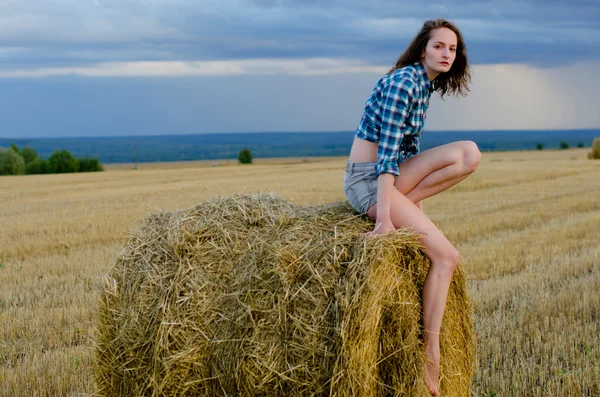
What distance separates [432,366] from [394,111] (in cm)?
169

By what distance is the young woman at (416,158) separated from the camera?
4562 mm

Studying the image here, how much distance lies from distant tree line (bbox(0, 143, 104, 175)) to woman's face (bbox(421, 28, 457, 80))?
4349 centimetres

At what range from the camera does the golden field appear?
558cm

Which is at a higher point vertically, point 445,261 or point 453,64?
point 453,64

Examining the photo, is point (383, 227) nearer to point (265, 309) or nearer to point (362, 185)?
point (362, 185)

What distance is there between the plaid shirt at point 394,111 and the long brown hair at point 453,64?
0.09m

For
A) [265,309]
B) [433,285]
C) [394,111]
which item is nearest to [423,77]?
[394,111]

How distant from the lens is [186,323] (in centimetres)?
447

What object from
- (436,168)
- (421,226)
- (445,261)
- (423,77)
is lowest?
(445,261)

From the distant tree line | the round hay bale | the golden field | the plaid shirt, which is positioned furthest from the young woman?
the distant tree line

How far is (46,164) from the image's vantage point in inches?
1825

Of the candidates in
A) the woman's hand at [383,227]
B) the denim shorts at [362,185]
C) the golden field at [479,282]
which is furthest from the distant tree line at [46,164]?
the woman's hand at [383,227]

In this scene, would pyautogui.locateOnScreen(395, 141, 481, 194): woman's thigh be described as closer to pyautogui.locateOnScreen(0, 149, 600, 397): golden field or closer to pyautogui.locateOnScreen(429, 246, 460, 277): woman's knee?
pyautogui.locateOnScreen(429, 246, 460, 277): woman's knee

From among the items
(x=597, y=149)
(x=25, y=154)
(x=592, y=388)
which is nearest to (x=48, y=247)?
(x=592, y=388)
